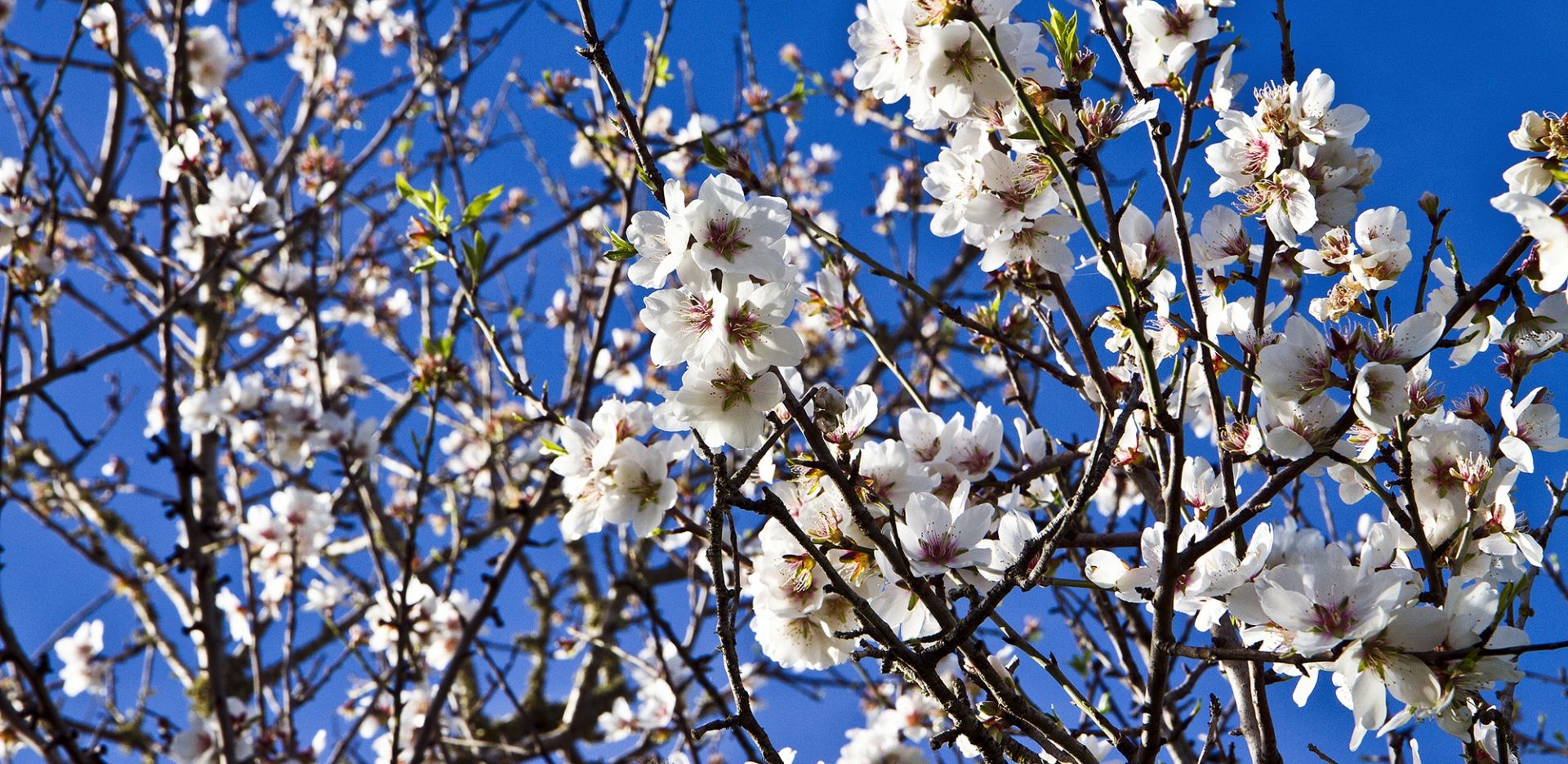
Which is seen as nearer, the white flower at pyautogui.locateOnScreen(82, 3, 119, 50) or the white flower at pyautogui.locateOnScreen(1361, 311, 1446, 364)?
the white flower at pyautogui.locateOnScreen(1361, 311, 1446, 364)

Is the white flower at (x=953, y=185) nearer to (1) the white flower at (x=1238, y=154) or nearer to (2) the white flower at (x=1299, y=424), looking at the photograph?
(1) the white flower at (x=1238, y=154)

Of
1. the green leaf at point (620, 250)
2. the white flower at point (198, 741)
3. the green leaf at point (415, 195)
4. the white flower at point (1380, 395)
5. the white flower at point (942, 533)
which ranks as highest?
the green leaf at point (415, 195)

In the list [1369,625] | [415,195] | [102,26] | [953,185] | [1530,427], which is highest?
[102,26]

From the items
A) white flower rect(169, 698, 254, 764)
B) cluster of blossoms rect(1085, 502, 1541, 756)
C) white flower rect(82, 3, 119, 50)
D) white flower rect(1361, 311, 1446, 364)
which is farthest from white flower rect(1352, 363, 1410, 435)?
white flower rect(82, 3, 119, 50)

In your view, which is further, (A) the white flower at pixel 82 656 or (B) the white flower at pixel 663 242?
(A) the white flower at pixel 82 656

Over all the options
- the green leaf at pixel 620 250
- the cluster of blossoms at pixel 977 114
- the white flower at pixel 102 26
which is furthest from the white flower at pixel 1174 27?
the white flower at pixel 102 26

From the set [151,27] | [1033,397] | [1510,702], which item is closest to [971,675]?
[1510,702]

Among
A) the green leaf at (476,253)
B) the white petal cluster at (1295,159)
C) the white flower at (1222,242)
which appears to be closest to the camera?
the white petal cluster at (1295,159)

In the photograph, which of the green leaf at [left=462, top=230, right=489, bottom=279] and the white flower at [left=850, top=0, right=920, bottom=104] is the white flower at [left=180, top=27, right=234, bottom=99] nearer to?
the green leaf at [left=462, top=230, right=489, bottom=279]

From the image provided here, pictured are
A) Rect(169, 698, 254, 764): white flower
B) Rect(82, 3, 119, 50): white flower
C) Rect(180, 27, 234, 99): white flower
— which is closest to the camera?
Rect(169, 698, 254, 764): white flower

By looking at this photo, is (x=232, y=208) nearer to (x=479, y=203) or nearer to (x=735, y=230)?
(x=479, y=203)

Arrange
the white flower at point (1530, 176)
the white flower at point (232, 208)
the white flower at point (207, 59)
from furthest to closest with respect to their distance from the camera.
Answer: the white flower at point (207, 59), the white flower at point (232, 208), the white flower at point (1530, 176)

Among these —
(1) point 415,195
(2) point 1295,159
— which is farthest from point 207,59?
(2) point 1295,159

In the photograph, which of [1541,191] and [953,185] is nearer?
[1541,191]
